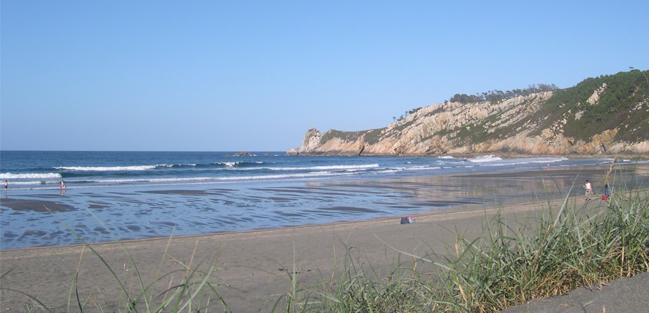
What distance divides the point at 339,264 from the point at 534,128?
81085 millimetres

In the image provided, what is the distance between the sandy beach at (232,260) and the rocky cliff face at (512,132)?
195 feet

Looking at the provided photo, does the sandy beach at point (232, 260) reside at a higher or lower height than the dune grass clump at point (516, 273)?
lower

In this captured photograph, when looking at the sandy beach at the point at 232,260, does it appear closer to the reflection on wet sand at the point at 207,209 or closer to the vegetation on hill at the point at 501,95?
the reflection on wet sand at the point at 207,209

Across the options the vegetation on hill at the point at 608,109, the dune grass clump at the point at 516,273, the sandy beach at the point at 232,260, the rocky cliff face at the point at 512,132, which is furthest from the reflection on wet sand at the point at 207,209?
the vegetation on hill at the point at 608,109

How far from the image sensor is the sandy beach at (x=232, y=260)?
5.33 m

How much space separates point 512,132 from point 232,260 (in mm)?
84017

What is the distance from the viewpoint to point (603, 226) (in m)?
3.21

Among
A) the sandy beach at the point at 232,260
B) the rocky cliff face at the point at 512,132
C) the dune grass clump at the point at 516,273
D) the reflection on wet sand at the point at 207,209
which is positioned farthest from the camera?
the rocky cliff face at the point at 512,132

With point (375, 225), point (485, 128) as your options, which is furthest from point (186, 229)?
point (485, 128)

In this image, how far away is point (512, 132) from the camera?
81.8m

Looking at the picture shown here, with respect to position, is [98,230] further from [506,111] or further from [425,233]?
[506,111]

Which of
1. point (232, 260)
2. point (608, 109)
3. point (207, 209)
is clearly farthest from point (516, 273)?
point (608, 109)

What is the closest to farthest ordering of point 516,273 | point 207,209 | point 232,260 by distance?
1. point 516,273
2. point 232,260
3. point 207,209

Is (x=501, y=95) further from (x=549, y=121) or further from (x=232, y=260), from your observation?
(x=232, y=260)
